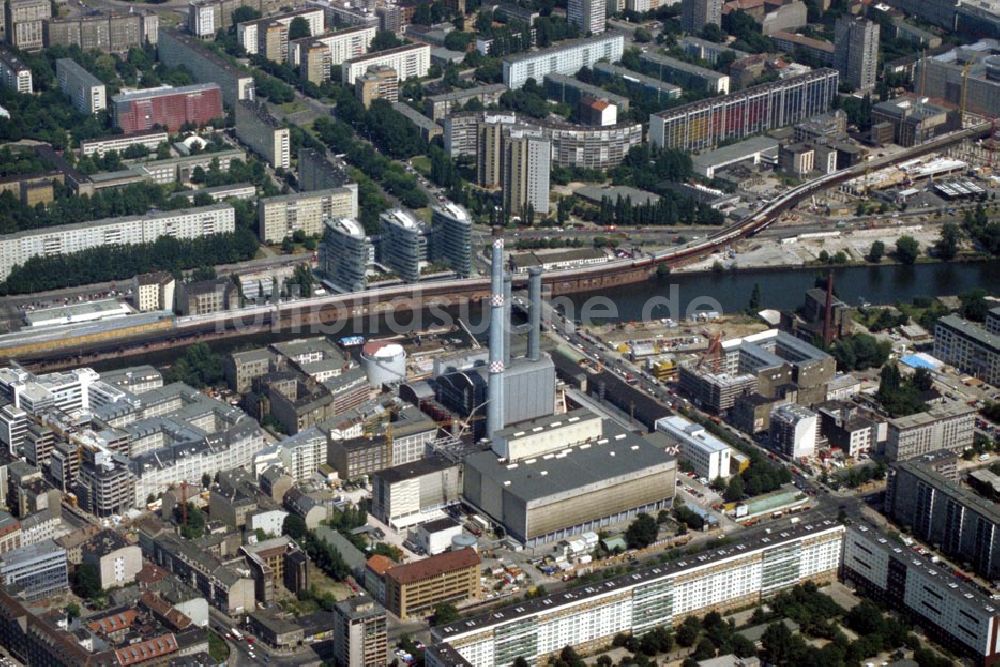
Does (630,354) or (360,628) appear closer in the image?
(360,628)

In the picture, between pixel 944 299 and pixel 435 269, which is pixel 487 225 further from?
pixel 944 299

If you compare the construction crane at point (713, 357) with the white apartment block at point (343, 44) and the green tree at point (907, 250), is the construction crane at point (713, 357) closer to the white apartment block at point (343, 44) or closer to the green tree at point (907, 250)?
the green tree at point (907, 250)

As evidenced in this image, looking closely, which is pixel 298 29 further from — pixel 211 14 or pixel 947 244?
pixel 947 244

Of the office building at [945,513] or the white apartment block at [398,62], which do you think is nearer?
the office building at [945,513]

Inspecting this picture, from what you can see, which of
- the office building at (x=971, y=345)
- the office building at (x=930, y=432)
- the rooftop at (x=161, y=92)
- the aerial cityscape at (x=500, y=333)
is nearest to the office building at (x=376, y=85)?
the aerial cityscape at (x=500, y=333)

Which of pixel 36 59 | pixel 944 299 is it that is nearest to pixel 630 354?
pixel 944 299

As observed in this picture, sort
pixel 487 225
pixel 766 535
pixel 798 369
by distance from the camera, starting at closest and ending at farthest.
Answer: pixel 766 535, pixel 798 369, pixel 487 225

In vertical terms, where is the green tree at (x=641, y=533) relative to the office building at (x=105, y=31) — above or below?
below
